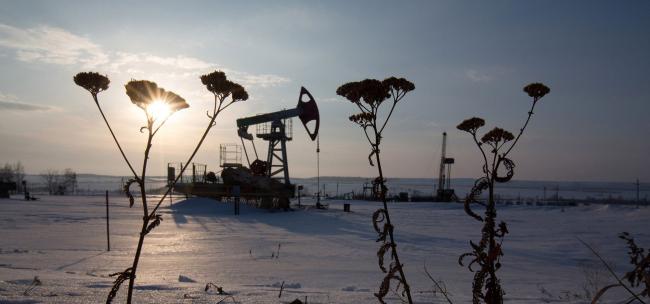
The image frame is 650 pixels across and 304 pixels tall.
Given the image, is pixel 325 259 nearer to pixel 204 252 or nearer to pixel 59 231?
pixel 204 252

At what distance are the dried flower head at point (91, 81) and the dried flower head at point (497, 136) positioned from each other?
8.24 ft

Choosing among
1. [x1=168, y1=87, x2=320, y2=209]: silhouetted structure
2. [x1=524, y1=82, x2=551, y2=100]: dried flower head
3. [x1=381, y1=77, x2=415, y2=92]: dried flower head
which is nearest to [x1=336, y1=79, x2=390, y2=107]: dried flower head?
[x1=381, y1=77, x2=415, y2=92]: dried flower head

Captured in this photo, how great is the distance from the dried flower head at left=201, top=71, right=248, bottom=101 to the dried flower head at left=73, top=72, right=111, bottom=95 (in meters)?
0.60

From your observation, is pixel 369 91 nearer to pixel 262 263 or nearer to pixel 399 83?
pixel 399 83

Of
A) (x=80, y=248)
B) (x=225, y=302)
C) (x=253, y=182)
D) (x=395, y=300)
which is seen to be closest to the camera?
(x=225, y=302)

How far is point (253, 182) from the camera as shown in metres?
29.8

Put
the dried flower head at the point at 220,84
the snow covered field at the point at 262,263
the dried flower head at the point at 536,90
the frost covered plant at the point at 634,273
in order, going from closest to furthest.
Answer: the frost covered plant at the point at 634,273, the dried flower head at the point at 220,84, the dried flower head at the point at 536,90, the snow covered field at the point at 262,263

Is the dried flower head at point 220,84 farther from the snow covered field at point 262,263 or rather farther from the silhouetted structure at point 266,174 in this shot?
the silhouetted structure at point 266,174

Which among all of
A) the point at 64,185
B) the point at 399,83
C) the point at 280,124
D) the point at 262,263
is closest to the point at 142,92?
the point at 399,83

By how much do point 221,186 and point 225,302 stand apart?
2673 centimetres

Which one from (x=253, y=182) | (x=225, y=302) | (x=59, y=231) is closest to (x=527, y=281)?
(x=225, y=302)

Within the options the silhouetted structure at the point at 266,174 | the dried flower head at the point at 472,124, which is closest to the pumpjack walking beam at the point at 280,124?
the silhouetted structure at the point at 266,174

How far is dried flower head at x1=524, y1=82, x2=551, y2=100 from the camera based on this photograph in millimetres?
3117

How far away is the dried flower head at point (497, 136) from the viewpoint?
328 cm
